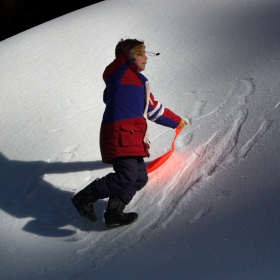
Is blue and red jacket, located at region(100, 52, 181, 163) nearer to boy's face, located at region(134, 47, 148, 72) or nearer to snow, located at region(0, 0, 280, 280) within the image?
boy's face, located at region(134, 47, 148, 72)

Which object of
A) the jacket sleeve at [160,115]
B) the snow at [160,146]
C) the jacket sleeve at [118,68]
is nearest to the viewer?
the snow at [160,146]

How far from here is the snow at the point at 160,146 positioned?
2.34 m

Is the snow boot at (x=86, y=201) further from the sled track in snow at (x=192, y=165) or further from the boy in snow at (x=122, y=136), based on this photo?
the sled track in snow at (x=192, y=165)

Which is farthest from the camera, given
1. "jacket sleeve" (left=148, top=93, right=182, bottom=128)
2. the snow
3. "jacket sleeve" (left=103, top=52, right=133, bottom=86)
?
"jacket sleeve" (left=148, top=93, right=182, bottom=128)

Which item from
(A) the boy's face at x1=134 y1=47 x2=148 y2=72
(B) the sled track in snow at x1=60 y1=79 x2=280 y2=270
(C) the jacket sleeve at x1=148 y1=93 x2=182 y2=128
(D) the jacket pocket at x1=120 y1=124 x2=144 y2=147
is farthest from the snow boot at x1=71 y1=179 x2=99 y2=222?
(A) the boy's face at x1=134 y1=47 x2=148 y2=72

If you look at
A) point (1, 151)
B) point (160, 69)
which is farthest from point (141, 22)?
point (1, 151)

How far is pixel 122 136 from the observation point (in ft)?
8.39

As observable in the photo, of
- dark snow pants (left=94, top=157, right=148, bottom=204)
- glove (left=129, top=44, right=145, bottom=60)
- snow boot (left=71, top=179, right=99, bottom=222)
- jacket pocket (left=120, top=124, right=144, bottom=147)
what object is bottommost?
snow boot (left=71, top=179, right=99, bottom=222)

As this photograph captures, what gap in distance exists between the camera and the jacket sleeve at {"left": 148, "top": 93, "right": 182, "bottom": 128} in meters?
2.77

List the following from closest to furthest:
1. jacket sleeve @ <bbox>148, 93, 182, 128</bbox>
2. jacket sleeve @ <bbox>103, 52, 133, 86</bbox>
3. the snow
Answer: the snow, jacket sleeve @ <bbox>103, 52, 133, 86</bbox>, jacket sleeve @ <bbox>148, 93, 182, 128</bbox>

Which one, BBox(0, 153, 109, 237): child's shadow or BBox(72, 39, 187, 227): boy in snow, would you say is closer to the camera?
BBox(72, 39, 187, 227): boy in snow

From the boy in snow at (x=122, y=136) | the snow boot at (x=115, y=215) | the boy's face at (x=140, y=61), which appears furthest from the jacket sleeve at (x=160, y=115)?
the snow boot at (x=115, y=215)

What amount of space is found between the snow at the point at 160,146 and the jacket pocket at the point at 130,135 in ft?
1.27

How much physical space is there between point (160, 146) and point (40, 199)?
0.75 meters
